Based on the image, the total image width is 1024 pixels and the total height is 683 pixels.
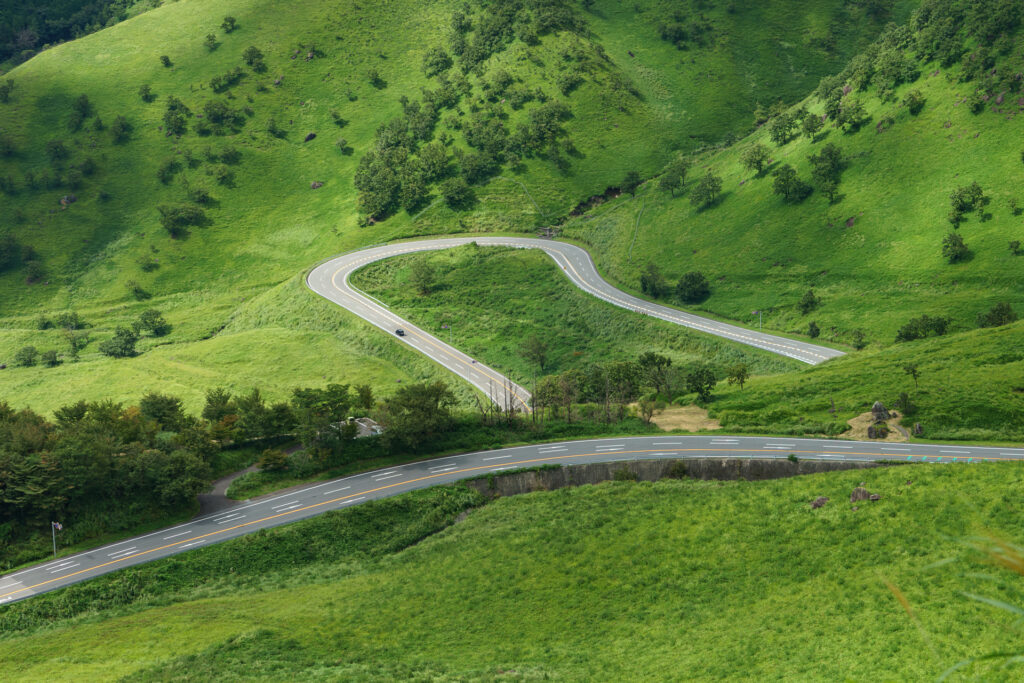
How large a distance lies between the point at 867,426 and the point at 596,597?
42358mm

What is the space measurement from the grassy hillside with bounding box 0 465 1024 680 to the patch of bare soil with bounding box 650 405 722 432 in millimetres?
21773

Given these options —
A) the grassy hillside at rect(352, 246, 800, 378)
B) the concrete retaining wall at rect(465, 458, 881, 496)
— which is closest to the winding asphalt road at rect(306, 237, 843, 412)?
the grassy hillside at rect(352, 246, 800, 378)

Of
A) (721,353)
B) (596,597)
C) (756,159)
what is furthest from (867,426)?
(756,159)

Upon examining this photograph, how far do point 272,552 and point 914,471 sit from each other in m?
48.1

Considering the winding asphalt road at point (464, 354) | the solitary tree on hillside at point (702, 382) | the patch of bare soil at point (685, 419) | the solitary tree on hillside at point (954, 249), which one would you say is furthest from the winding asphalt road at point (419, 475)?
the solitary tree on hillside at point (954, 249)

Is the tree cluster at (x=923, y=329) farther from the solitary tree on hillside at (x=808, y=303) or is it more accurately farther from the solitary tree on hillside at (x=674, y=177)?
the solitary tree on hillside at (x=674, y=177)

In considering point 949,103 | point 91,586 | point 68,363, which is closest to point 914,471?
point 91,586

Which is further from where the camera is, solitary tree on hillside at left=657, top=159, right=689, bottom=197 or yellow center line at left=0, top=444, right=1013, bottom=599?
solitary tree on hillside at left=657, top=159, right=689, bottom=197

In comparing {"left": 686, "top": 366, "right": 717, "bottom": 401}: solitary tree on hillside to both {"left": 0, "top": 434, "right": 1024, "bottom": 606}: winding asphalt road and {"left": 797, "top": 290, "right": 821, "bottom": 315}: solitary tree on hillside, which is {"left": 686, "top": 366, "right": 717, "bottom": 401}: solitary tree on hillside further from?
{"left": 797, "top": 290, "right": 821, "bottom": 315}: solitary tree on hillside

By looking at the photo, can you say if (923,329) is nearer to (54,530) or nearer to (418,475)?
(418,475)

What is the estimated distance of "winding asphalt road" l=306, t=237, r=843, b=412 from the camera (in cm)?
10538

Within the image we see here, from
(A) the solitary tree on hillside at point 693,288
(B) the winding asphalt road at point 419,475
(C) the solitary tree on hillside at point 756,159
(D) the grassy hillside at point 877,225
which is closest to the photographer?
(B) the winding asphalt road at point 419,475

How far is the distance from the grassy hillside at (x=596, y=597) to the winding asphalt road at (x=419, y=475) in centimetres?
281

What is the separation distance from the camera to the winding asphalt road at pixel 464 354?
10538cm
